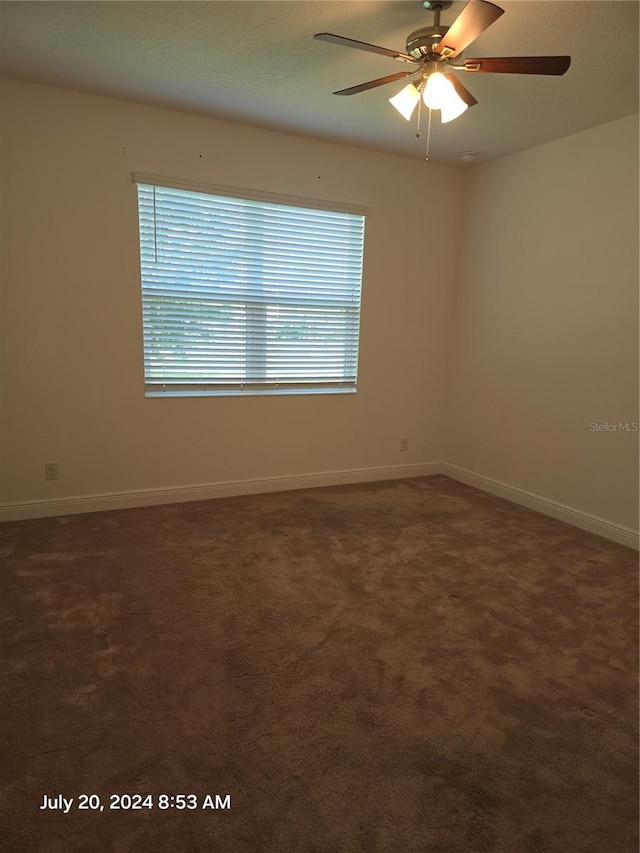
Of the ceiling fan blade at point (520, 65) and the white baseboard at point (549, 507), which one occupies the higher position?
the ceiling fan blade at point (520, 65)

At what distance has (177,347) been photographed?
379 cm

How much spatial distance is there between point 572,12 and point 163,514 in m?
3.45

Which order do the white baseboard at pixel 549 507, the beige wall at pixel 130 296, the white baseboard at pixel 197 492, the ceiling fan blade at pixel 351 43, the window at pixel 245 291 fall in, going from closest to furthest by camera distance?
the ceiling fan blade at pixel 351 43
the beige wall at pixel 130 296
the white baseboard at pixel 549 507
the white baseboard at pixel 197 492
the window at pixel 245 291

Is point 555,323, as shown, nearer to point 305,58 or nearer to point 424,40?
point 424,40

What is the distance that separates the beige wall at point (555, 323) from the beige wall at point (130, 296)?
0.52 meters

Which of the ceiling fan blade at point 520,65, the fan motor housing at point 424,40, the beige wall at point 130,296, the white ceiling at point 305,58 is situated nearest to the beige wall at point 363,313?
the beige wall at point 130,296

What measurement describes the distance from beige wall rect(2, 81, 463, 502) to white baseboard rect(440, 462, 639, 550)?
86 centimetres

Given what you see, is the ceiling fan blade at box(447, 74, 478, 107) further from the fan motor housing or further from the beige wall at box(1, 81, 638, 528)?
the beige wall at box(1, 81, 638, 528)

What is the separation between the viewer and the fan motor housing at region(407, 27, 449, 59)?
2135 mm

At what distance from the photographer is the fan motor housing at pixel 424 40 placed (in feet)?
7.00

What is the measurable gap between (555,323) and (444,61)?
2.13m

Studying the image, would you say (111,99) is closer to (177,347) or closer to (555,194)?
(177,347)

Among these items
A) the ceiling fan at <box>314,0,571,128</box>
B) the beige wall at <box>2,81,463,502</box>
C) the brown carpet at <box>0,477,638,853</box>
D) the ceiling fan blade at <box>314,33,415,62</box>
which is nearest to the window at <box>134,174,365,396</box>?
the beige wall at <box>2,81,463,502</box>

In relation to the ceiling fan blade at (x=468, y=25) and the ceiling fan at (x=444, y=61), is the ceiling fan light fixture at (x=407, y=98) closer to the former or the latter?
the ceiling fan at (x=444, y=61)
